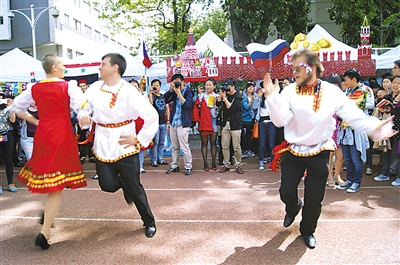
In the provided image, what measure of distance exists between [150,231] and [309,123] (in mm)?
2017

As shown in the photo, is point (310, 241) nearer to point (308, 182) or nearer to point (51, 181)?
point (308, 182)

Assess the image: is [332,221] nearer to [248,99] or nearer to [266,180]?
[266,180]

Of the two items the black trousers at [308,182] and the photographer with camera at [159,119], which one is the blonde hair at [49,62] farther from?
the photographer with camera at [159,119]

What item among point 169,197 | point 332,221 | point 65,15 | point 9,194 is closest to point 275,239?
point 332,221

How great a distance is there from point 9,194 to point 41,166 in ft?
9.63

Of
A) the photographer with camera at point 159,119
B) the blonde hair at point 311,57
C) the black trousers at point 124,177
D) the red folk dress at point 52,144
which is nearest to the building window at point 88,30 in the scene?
the photographer with camera at point 159,119

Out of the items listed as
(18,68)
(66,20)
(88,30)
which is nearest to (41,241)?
(18,68)

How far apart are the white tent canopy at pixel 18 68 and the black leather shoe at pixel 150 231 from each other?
353 inches

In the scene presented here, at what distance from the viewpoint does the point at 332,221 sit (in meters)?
4.43

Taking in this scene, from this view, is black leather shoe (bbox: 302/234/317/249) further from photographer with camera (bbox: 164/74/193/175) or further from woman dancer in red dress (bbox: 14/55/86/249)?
photographer with camera (bbox: 164/74/193/175)

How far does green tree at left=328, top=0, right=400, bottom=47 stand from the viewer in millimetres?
15820

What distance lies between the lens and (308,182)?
3652mm

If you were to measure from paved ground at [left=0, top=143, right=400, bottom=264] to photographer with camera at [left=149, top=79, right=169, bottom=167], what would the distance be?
235cm

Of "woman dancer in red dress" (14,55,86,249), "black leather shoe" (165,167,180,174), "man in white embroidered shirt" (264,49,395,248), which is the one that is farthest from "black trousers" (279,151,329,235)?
"black leather shoe" (165,167,180,174)
